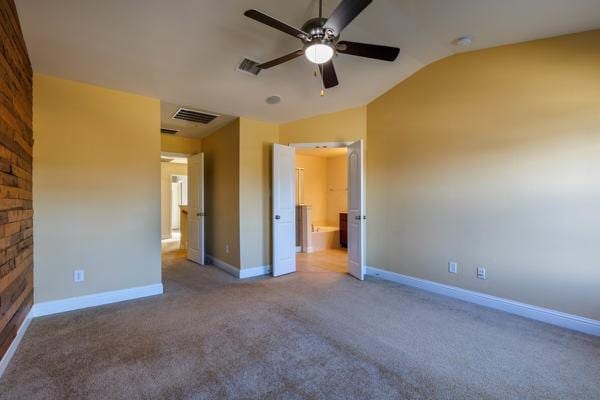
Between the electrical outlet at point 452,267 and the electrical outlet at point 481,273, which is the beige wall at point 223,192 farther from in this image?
the electrical outlet at point 481,273

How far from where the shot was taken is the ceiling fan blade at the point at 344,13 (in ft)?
5.64

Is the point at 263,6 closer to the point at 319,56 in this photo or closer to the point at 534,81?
the point at 319,56

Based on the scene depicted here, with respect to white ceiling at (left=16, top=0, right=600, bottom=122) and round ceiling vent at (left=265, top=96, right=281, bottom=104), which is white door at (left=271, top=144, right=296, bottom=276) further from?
white ceiling at (left=16, top=0, right=600, bottom=122)

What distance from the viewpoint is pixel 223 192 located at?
4938 mm

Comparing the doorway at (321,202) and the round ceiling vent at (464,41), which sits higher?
the round ceiling vent at (464,41)

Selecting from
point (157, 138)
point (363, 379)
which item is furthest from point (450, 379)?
point (157, 138)

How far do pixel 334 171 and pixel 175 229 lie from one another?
23.3 feet

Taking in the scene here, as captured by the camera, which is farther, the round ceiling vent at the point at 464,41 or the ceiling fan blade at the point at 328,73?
the round ceiling vent at the point at 464,41

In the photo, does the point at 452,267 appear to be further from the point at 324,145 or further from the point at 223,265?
the point at 223,265

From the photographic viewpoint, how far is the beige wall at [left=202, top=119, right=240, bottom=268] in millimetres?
4570

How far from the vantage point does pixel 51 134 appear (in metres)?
3.04

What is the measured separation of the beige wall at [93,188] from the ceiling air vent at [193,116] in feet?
1.79

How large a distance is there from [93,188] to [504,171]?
15.2ft

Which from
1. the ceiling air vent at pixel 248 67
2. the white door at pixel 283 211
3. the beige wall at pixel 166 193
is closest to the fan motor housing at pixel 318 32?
the ceiling air vent at pixel 248 67
